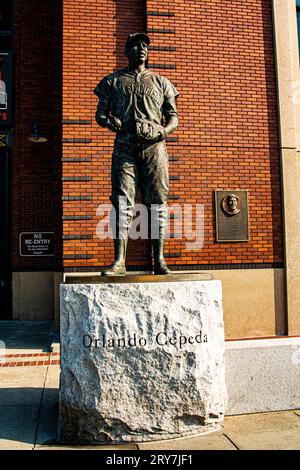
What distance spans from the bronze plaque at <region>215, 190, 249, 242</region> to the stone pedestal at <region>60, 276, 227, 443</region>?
380 centimetres

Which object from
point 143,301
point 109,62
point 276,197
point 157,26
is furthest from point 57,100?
point 143,301

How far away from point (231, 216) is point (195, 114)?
182 cm

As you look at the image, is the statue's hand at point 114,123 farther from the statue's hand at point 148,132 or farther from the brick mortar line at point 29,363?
the brick mortar line at point 29,363

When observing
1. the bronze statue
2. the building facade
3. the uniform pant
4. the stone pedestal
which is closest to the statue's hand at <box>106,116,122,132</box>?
the bronze statue

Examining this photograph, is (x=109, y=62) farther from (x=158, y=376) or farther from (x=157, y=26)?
(x=158, y=376)

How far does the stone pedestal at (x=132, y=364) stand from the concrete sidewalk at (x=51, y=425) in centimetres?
14

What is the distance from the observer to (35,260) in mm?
9258

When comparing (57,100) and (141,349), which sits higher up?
(57,100)

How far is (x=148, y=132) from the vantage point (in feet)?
12.9

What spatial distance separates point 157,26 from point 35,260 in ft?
17.0

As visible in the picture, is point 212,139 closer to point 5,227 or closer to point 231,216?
point 231,216

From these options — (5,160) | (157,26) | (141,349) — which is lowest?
(141,349)

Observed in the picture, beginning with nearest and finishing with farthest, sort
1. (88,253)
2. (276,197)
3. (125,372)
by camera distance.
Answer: (125,372), (88,253), (276,197)

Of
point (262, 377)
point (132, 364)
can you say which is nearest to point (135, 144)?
point (132, 364)
